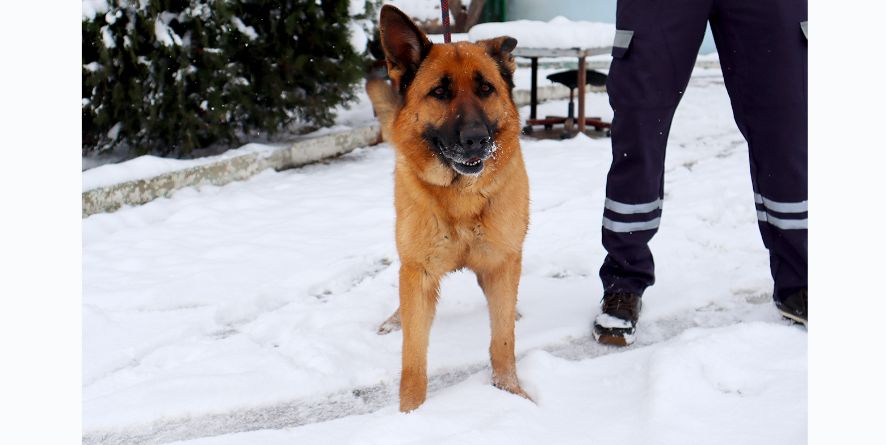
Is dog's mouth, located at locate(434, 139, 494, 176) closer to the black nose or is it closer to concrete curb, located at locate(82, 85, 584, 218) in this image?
the black nose

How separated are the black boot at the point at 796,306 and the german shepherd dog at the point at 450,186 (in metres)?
1.07

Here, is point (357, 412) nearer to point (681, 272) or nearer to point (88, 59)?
point (681, 272)

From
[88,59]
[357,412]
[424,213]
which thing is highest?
[88,59]

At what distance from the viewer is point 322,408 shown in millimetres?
2344

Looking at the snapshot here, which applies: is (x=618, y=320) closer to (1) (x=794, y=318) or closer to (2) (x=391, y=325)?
(1) (x=794, y=318)

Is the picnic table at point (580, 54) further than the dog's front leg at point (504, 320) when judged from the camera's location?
Yes

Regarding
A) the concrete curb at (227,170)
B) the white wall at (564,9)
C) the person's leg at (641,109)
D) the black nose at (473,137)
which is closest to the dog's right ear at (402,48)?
the black nose at (473,137)

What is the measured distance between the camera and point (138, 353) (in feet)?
9.07

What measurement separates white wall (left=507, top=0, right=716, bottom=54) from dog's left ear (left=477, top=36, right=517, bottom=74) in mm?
9008

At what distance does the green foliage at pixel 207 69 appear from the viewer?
509 cm

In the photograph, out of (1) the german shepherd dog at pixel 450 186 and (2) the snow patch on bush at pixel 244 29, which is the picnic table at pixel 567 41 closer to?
(2) the snow patch on bush at pixel 244 29

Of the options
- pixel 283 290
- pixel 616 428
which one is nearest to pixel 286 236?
pixel 283 290

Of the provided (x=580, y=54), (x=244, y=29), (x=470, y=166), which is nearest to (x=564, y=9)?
(x=580, y=54)

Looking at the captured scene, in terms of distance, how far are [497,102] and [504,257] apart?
497 mm
